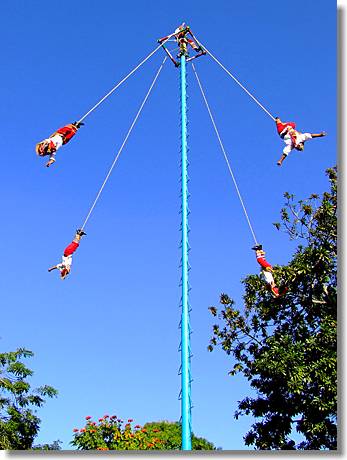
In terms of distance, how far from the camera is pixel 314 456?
5211 mm

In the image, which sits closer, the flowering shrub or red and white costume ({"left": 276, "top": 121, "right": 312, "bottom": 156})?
red and white costume ({"left": 276, "top": 121, "right": 312, "bottom": 156})

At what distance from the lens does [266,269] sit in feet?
24.8

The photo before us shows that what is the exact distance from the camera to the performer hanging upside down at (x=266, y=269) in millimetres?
7531

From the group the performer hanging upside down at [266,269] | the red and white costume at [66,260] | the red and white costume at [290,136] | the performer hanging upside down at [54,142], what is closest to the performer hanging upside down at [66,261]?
the red and white costume at [66,260]

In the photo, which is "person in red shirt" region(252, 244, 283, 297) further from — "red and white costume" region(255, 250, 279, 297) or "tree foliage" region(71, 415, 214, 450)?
"tree foliage" region(71, 415, 214, 450)

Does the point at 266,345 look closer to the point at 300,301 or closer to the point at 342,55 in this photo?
the point at 300,301

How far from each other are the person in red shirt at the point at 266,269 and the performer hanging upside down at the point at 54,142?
112 inches

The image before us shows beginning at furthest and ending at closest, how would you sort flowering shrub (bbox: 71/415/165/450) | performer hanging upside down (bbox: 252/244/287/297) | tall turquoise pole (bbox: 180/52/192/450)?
flowering shrub (bbox: 71/415/165/450) → performer hanging upside down (bbox: 252/244/287/297) → tall turquoise pole (bbox: 180/52/192/450)

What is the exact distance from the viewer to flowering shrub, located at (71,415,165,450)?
10.3 m

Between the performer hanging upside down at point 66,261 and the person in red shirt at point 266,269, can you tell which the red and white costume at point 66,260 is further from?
the person in red shirt at point 266,269

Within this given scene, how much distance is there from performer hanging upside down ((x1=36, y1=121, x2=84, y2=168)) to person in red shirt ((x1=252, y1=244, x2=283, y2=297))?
9.37 ft

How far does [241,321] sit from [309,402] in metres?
2.56

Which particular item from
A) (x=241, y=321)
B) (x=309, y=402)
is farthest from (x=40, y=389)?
(x=309, y=402)

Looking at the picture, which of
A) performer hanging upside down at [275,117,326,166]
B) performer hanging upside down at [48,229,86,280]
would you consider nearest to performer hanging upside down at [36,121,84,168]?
performer hanging upside down at [48,229,86,280]
